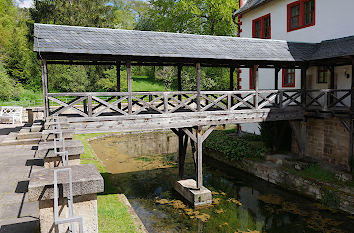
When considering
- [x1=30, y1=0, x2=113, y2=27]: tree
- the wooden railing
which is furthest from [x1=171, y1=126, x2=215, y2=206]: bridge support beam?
[x1=30, y1=0, x2=113, y2=27]: tree

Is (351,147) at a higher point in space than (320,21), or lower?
lower

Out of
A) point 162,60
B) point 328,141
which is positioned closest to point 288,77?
point 328,141

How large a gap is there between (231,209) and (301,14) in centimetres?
1032

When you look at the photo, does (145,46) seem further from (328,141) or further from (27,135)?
(328,141)

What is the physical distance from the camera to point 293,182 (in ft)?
36.7

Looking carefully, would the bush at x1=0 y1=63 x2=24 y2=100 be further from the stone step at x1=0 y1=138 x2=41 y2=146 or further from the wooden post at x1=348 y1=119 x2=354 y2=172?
the wooden post at x1=348 y1=119 x2=354 y2=172

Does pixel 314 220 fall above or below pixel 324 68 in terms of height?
below

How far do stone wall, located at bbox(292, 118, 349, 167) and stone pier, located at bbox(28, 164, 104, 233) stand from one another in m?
11.6

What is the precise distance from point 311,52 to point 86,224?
1247 cm

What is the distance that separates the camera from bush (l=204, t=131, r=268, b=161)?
14.0 m

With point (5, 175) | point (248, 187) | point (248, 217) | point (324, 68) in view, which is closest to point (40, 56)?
point (5, 175)

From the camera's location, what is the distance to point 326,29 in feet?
43.8

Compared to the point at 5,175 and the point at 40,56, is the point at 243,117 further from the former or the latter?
the point at 5,175

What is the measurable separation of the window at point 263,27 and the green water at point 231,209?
8471 mm
